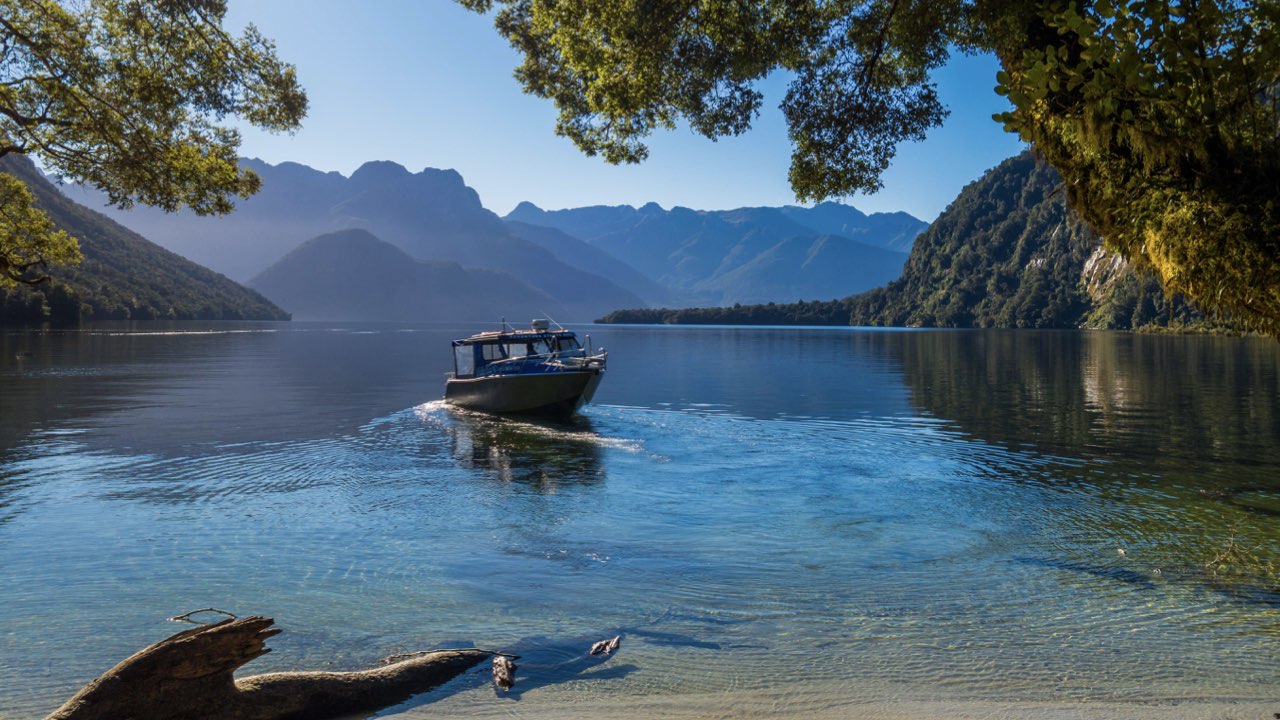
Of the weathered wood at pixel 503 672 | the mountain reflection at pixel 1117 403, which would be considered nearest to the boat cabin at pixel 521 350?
the mountain reflection at pixel 1117 403

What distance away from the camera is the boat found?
33375 mm

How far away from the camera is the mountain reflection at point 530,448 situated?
21.3 m

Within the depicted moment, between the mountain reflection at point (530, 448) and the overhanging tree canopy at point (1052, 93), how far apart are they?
32.8 ft

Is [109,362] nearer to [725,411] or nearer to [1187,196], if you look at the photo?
[725,411]

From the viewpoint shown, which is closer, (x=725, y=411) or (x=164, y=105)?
(x=164, y=105)

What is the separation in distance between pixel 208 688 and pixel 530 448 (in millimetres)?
20922

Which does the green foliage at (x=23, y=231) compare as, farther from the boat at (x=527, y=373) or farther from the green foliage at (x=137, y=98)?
the boat at (x=527, y=373)

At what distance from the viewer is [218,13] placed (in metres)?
13.7

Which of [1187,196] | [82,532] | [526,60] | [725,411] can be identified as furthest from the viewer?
[725,411]

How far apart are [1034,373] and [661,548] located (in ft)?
179

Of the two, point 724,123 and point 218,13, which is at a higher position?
point 218,13

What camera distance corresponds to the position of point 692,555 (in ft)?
42.5

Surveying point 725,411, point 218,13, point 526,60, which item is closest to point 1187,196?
point 526,60

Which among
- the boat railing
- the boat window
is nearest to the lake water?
the boat railing
